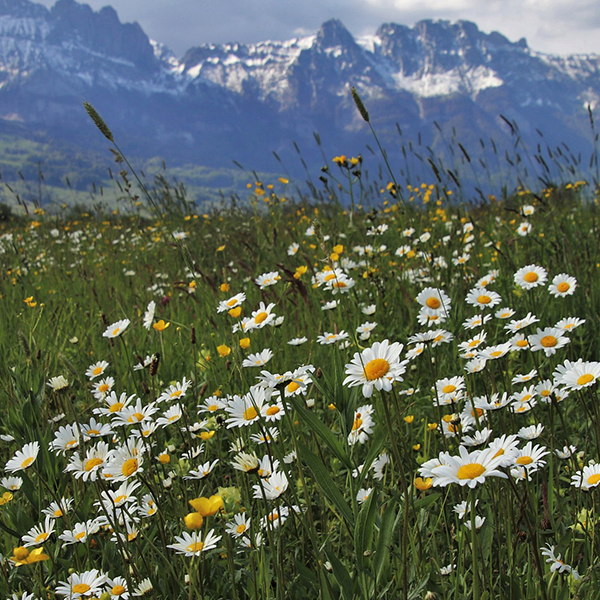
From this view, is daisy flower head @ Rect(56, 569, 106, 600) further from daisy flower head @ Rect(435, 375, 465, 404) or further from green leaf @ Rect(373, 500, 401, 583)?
daisy flower head @ Rect(435, 375, 465, 404)

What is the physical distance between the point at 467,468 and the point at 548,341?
0.95 meters

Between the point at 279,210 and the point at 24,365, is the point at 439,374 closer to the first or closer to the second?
the point at 24,365

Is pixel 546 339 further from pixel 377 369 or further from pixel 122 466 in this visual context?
pixel 122 466

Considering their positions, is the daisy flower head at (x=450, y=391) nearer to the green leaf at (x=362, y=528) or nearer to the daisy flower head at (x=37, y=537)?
the green leaf at (x=362, y=528)

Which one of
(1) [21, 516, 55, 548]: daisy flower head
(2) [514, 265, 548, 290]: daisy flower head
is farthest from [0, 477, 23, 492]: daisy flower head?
(2) [514, 265, 548, 290]: daisy flower head

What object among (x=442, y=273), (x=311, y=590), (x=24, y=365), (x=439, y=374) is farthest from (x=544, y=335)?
(x=24, y=365)

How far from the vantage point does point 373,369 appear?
1.02 meters

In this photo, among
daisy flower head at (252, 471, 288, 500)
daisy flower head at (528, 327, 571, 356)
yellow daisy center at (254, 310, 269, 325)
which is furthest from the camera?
yellow daisy center at (254, 310, 269, 325)

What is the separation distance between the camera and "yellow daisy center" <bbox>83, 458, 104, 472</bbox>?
129 cm

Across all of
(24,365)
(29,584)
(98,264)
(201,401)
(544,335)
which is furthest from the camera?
(98,264)

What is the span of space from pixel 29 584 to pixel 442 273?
2682 millimetres

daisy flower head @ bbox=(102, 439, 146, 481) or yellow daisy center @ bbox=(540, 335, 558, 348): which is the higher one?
yellow daisy center @ bbox=(540, 335, 558, 348)

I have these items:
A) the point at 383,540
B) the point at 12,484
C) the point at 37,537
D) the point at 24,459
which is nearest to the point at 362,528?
the point at 383,540

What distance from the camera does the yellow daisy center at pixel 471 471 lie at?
2.68ft
